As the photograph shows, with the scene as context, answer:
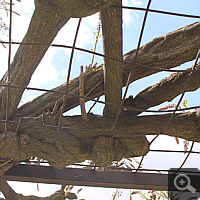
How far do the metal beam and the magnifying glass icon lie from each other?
0.08 m

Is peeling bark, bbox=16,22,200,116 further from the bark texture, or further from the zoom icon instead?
the zoom icon

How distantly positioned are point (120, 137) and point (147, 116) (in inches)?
8.5

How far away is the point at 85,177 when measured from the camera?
1.77 m

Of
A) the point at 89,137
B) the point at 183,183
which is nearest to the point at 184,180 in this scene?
the point at 183,183

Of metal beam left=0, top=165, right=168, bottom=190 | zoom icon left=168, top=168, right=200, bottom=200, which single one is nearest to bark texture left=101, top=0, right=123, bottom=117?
metal beam left=0, top=165, right=168, bottom=190

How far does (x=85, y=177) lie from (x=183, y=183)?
0.76 meters

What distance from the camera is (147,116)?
150 cm

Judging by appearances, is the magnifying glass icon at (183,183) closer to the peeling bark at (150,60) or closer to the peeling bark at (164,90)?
the peeling bark at (164,90)

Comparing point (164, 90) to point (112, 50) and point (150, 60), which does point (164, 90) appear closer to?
point (150, 60)

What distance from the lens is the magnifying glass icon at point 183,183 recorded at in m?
1.83

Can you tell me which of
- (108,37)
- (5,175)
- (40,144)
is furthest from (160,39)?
(5,175)

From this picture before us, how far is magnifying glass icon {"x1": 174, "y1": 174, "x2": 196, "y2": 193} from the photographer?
5.99ft

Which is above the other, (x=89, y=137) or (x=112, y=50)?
(x=112, y=50)

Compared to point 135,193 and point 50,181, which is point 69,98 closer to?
point 50,181
